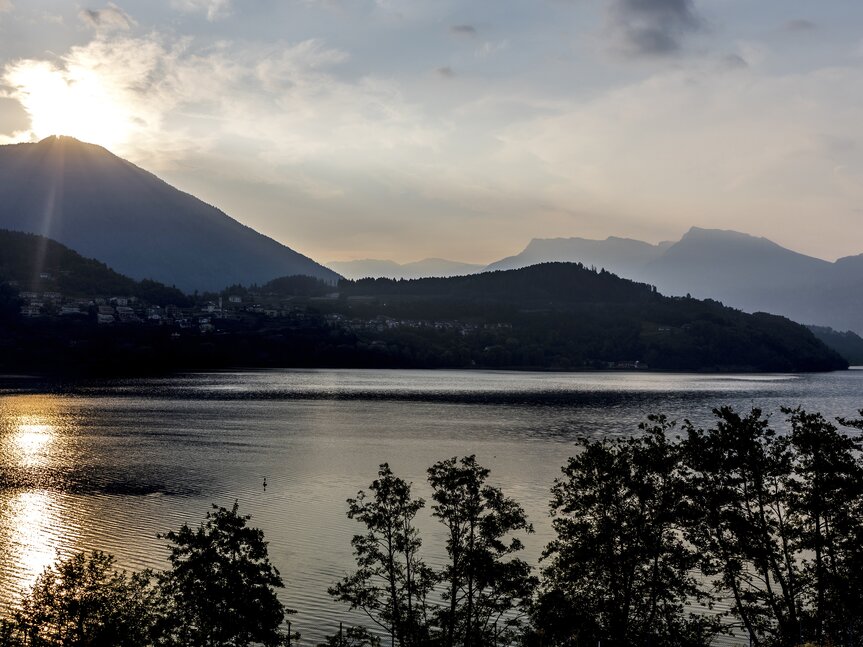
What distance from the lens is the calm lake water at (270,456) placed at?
52250 millimetres

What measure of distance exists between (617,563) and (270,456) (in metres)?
66.8

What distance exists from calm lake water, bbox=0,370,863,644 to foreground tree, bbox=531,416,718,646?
13.6m

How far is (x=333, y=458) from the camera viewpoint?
91312mm

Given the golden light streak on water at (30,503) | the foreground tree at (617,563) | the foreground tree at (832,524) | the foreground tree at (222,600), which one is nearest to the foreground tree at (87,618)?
the foreground tree at (222,600)

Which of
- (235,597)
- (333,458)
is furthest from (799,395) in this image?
(235,597)

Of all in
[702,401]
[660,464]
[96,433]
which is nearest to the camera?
→ [660,464]

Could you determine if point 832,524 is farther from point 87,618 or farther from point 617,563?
point 87,618

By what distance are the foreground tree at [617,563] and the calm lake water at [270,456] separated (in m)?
13.6

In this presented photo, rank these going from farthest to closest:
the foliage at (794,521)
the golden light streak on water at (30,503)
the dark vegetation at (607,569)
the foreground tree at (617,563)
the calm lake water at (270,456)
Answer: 1. the calm lake water at (270,456)
2. the golden light streak on water at (30,503)
3. the foreground tree at (617,563)
4. the foliage at (794,521)
5. the dark vegetation at (607,569)

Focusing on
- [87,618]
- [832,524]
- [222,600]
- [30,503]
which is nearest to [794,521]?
[832,524]

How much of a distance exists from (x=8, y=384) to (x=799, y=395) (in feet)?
652

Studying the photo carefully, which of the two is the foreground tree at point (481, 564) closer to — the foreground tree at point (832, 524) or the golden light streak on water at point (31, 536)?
the foreground tree at point (832, 524)

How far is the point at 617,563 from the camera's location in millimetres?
31656

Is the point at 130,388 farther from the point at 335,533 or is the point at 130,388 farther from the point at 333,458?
the point at 335,533
